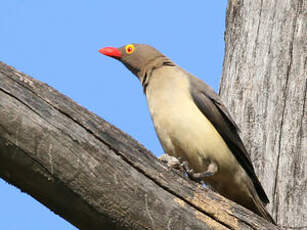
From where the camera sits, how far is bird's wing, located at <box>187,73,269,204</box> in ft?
17.3

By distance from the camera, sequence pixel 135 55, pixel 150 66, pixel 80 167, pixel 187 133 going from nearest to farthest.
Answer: pixel 80 167
pixel 187 133
pixel 150 66
pixel 135 55

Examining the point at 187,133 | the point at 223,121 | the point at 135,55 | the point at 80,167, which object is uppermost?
the point at 135,55

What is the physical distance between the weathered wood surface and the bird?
0.14 m

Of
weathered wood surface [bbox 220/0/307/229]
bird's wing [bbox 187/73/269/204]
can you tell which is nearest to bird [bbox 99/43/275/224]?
bird's wing [bbox 187/73/269/204]

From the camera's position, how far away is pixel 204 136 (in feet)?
17.6

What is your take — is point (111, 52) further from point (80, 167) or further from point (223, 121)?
point (80, 167)

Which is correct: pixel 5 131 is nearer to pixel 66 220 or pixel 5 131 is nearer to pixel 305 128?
pixel 66 220

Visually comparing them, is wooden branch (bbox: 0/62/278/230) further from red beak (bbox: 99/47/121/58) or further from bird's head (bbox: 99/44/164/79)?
red beak (bbox: 99/47/121/58)

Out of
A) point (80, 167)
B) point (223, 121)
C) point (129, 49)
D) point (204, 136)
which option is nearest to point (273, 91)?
point (223, 121)

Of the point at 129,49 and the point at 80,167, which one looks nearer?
the point at 80,167

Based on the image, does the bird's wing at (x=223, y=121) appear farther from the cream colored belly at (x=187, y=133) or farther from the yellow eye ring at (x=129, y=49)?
the yellow eye ring at (x=129, y=49)

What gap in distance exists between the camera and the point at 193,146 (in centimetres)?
533

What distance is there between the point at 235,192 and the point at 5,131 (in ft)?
9.51

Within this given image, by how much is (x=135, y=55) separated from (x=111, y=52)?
0.27 m
